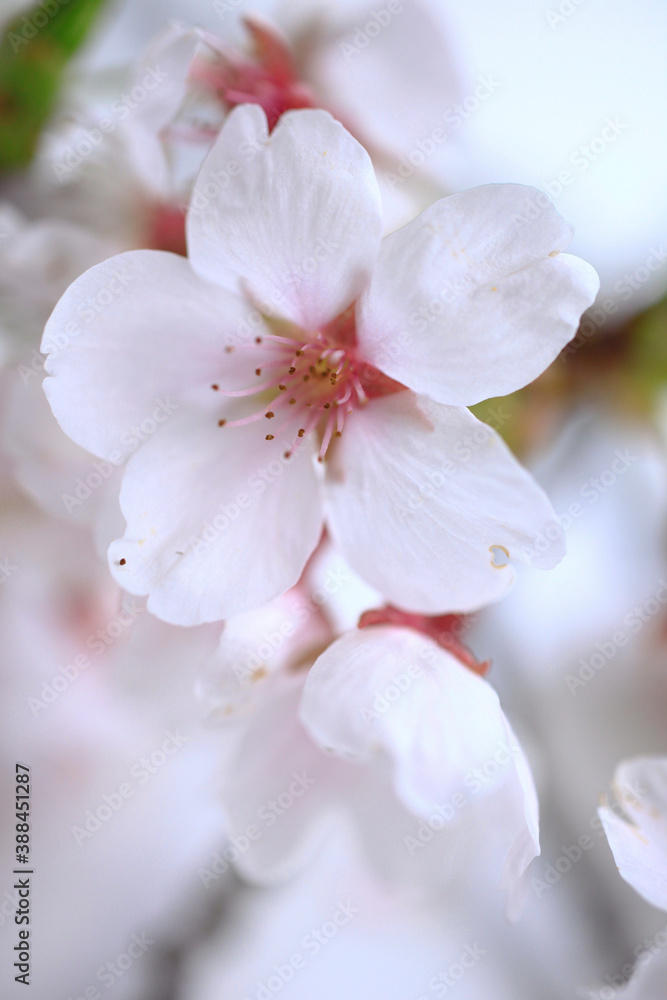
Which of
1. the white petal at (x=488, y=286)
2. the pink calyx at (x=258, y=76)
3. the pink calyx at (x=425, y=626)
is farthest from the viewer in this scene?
the pink calyx at (x=258, y=76)

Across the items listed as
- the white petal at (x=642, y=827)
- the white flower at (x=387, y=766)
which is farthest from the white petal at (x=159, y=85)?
the white petal at (x=642, y=827)

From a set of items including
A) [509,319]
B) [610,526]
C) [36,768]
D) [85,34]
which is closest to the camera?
[509,319]

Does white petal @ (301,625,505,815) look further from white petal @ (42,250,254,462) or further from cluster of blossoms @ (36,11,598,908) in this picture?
white petal @ (42,250,254,462)

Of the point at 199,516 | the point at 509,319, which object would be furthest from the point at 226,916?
the point at 509,319

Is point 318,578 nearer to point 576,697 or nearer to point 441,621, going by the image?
point 441,621

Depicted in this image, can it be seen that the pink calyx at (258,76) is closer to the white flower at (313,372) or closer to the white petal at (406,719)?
the white flower at (313,372)

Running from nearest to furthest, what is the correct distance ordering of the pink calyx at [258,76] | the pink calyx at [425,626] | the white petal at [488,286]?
the white petal at [488,286], the pink calyx at [425,626], the pink calyx at [258,76]

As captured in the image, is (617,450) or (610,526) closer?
(617,450)
